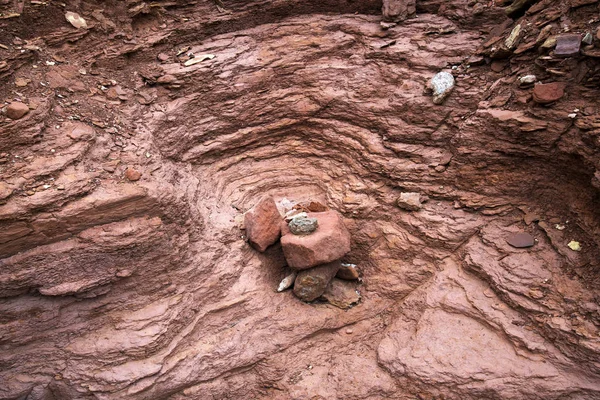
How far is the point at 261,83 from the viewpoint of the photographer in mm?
4797

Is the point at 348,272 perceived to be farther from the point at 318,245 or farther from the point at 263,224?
the point at 263,224

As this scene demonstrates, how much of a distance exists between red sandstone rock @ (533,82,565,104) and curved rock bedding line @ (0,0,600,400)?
19mm

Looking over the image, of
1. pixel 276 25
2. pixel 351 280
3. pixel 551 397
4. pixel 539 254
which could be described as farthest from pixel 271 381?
pixel 276 25

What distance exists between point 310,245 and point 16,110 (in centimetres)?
312

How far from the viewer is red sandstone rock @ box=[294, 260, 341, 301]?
14.0ft

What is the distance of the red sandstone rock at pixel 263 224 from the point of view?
167 inches

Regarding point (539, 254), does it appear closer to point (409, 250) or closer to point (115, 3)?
point (409, 250)

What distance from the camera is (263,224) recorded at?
4.27 metres

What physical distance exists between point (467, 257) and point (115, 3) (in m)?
5.00

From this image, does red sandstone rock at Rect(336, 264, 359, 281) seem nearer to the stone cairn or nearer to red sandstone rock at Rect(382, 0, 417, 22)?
the stone cairn

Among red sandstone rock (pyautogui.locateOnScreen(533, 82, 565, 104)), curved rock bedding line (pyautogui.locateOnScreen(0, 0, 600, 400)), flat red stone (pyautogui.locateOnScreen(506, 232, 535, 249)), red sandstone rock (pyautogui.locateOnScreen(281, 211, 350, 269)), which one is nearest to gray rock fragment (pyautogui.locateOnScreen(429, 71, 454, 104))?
curved rock bedding line (pyautogui.locateOnScreen(0, 0, 600, 400))

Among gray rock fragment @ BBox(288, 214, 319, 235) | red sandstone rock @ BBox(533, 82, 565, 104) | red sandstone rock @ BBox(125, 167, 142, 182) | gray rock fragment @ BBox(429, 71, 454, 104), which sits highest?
red sandstone rock @ BBox(533, 82, 565, 104)

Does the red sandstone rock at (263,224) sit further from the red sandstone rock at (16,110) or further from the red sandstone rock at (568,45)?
the red sandstone rock at (568,45)

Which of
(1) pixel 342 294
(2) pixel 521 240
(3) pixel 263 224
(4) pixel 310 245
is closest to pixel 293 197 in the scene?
(3) pixel 263 224
